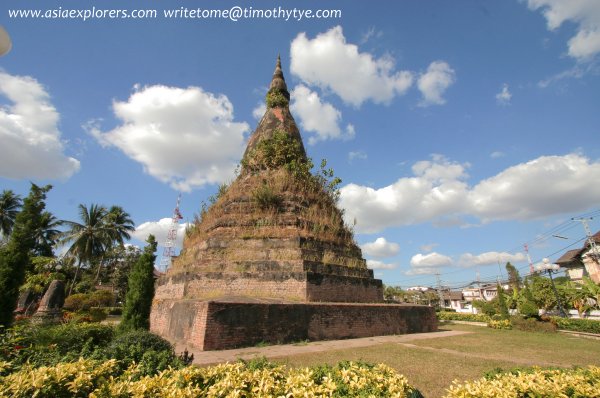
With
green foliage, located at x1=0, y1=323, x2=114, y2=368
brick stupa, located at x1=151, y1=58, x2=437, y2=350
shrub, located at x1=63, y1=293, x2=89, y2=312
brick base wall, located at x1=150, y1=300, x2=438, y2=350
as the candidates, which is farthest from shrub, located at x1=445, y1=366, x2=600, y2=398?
shrub, located at x1=63, y1=293, x2=89, y2=312

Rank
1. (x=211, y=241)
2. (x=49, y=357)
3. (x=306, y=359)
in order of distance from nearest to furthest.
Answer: (x=49, y=357)
(x=306, y=359)
(x=211, y=241)

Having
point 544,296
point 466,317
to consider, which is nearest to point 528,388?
point 466,317

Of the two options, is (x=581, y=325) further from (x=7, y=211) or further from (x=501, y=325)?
(x=7, y=211)

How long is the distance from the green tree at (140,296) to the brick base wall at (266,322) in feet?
2.74

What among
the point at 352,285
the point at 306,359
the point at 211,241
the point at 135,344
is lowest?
the point at 306,359

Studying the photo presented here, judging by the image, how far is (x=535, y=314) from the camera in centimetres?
1775

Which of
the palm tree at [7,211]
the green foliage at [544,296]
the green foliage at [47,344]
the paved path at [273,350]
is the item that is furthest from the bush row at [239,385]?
the palm tree at [7,211]

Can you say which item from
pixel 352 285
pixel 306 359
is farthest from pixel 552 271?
pixel 306 359

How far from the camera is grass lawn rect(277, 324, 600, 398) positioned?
584cm

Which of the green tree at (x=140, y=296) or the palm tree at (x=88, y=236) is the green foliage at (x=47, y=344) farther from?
the palm tree at (x=88, y=236)

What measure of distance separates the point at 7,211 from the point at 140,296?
39.4m

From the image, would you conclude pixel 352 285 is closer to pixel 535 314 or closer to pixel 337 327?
pixel 337 327

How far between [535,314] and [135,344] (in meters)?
20.9

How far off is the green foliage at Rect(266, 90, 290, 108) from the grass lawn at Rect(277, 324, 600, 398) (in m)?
14.1
